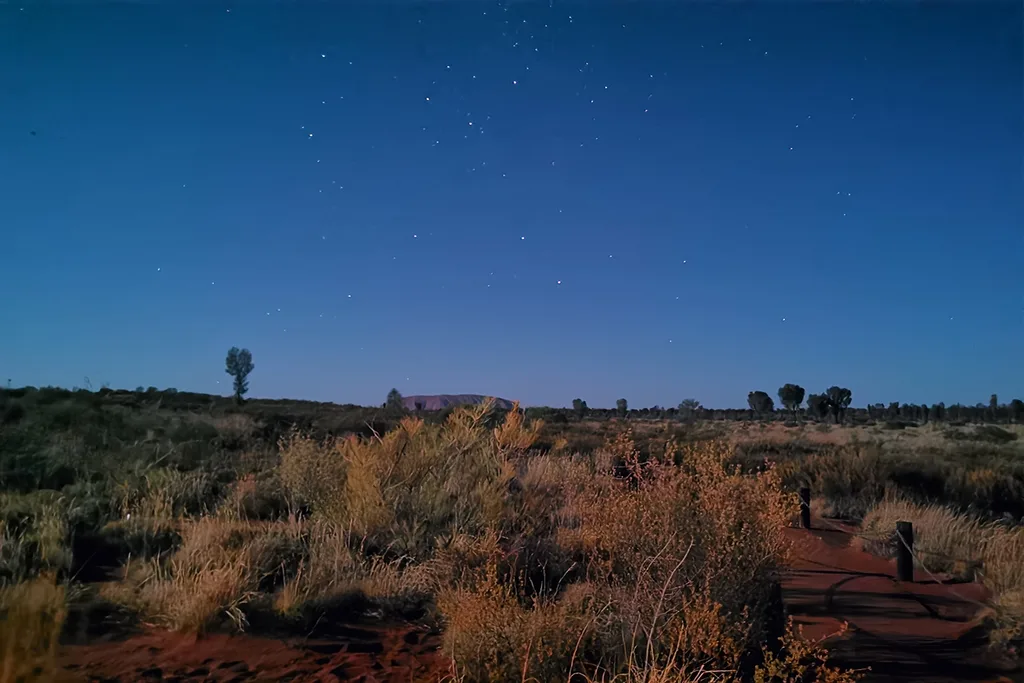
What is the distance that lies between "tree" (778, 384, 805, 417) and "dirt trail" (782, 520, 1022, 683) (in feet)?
216

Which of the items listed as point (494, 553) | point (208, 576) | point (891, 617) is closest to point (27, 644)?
point (208, 576)

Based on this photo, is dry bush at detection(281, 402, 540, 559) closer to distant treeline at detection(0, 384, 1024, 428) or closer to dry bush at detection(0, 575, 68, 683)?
dry bush at detection(0, 575, 68, 683)

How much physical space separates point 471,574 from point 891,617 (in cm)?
464

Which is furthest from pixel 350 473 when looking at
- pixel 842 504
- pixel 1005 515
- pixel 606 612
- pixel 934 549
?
pixel 1005 515

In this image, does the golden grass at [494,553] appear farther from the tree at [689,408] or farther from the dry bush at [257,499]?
the tree at [689,408]

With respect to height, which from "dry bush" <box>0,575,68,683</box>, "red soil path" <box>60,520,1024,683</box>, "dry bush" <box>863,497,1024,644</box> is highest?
"dry bush" <box>0,575,68,683</box>

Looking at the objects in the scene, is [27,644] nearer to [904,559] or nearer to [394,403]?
[904,559]

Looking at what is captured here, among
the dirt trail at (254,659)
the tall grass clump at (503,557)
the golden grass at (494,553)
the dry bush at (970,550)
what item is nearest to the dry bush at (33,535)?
the golden grass at (494,553)

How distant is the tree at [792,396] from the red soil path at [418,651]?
68081 mm

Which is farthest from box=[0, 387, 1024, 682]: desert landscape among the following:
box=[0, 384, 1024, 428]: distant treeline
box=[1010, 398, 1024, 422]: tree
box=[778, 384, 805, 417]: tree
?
box=[778, 384, 805, 417]: tree

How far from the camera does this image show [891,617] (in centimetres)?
807

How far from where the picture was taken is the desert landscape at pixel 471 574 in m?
5.75

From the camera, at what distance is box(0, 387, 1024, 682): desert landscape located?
5754 millimetres

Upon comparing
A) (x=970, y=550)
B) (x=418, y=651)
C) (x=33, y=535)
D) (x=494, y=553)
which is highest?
(x=494, y=553)
